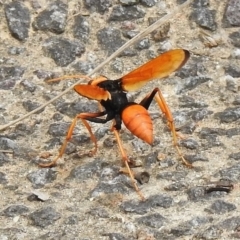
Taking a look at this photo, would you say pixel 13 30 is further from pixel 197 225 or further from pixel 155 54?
pixel 197 225

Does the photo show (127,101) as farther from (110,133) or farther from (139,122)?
(139,122)

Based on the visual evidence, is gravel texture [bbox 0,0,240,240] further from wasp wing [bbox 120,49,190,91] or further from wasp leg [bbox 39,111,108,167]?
wasp wing [bbox 120,49,190,91]

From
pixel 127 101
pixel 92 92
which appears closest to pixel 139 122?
pixel 92 92

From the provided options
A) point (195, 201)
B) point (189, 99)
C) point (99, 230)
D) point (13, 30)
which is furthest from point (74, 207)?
point (13, 30)

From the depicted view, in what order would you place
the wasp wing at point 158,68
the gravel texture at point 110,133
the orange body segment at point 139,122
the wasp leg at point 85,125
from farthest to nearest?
the wasp leg at point 85,125
the wasp wing at point 158,68
the orange body segment at point 139,122
the gravel texture at point 110,133

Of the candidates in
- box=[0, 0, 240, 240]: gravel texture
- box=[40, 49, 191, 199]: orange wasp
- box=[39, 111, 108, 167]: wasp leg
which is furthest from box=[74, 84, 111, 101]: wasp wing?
box=[0, 0, 240, 240]: gravel texture

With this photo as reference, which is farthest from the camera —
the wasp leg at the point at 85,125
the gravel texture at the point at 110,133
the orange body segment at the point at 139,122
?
the wasp leg at the point at 85,125

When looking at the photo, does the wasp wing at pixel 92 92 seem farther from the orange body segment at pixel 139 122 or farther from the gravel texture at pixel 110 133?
Result: the gravel texture at pixel 110 133

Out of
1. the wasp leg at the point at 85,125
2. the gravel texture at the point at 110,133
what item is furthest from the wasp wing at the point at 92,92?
the gravel texture at the point at 110,133

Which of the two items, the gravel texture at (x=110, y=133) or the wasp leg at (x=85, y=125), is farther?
the wasp leg at (x=85, y=125)
